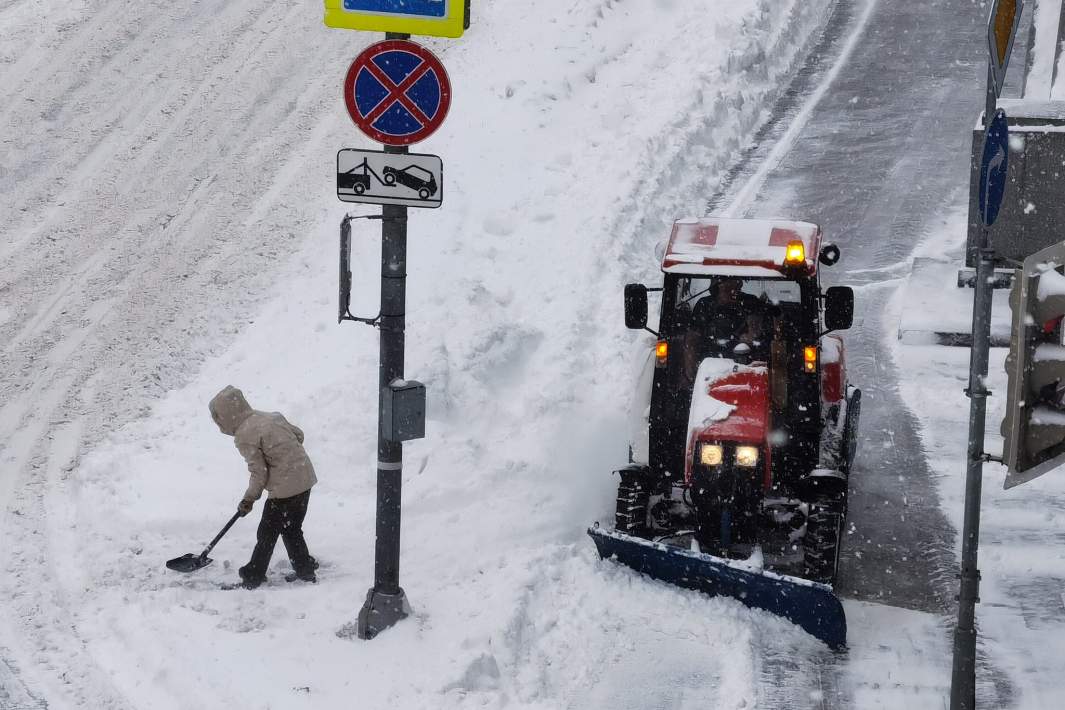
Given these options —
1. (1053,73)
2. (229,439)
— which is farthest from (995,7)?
(1053,73)

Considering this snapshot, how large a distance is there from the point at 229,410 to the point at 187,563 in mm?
1047

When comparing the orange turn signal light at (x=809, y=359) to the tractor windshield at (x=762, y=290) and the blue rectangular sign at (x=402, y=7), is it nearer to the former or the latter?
the tractor windshield at (x=762, y=290)

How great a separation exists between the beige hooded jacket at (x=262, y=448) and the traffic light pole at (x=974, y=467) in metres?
4.07

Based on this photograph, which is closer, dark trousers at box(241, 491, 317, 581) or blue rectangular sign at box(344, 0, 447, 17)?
blue rectangular sign at box(344, 0, 447, 17)

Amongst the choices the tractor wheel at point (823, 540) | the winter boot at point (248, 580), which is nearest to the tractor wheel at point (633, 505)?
the tractor wheel at point (823, 540)

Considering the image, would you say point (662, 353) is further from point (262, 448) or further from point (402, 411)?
point (262, 448)

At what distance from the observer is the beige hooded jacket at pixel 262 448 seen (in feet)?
25.3

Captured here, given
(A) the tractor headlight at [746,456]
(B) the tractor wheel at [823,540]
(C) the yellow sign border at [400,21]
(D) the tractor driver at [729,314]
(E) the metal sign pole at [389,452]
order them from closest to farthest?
(C) the yellow sign border at [400,21] < (E) the metal sign pole at [389,452] < (A) the tractor headlight at [746,456] < (B) the tractor wheel at [823,540] < (D) the tractor driver at [729,314]

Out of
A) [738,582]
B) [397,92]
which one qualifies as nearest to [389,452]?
[397,92]

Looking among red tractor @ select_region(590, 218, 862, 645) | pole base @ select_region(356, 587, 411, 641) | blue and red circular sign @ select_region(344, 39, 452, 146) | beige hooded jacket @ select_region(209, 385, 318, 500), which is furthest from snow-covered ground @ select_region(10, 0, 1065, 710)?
blue and red circular sign @ select_region(344, 39, 452, 146)

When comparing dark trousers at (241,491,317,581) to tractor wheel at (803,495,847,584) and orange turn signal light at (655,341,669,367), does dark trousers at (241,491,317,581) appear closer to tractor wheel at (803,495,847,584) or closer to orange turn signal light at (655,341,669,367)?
orange turn signal light at (655,341,669,367)

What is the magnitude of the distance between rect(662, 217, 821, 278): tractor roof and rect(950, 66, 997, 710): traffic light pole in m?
1.75

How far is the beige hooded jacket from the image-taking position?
771cm

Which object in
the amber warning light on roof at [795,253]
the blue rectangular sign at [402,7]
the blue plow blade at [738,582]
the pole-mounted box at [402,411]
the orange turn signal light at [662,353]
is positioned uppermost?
the blue rectangular sign at [402,7]
